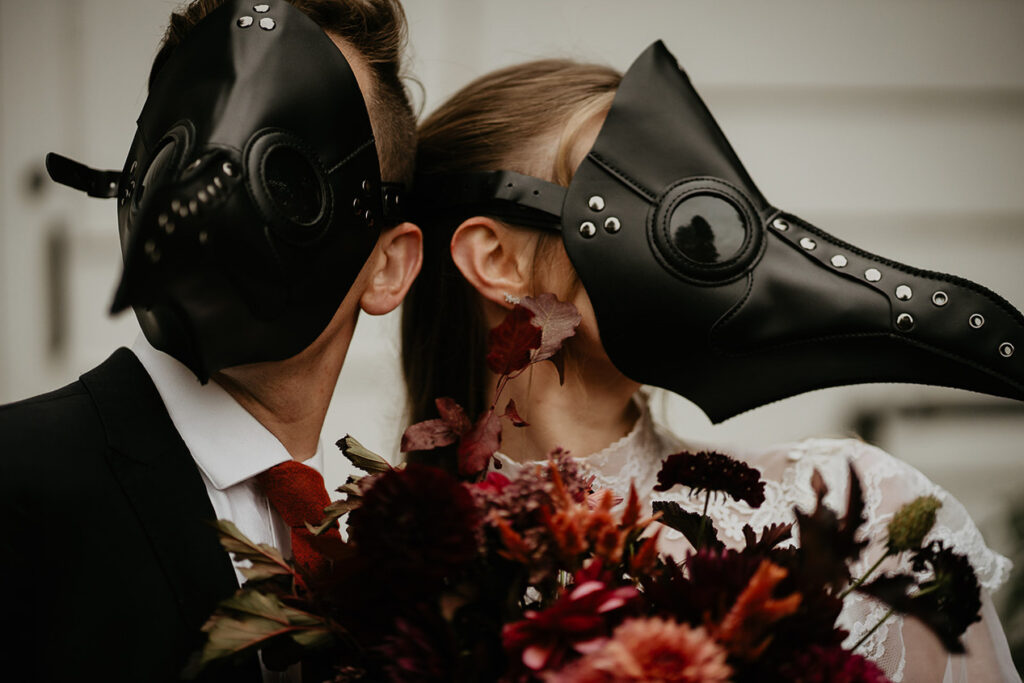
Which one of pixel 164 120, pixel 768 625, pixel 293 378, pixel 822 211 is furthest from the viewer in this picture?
pixel 822 211

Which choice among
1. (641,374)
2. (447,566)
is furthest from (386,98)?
(447,566)

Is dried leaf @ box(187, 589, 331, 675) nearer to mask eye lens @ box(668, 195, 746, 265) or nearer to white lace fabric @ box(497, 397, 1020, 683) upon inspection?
white lace fabric @ box(497, 397, 1020, 683)

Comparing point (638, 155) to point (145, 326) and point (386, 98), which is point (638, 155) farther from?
point (145, 326)

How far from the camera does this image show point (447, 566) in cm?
46

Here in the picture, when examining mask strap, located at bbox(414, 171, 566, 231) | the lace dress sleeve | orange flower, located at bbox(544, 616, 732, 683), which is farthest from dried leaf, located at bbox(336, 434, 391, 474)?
the lace dress sleeve

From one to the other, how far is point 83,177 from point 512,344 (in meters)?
0.55

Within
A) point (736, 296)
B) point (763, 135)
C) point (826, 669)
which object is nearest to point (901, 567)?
point (736, 296)

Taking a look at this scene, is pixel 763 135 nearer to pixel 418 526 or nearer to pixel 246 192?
pixel 246 192

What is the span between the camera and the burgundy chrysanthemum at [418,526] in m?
0.46

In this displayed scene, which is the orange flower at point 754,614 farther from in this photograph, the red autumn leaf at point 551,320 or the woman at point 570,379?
the woman at point 570,379

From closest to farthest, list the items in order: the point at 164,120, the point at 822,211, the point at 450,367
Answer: the point at 164,120, the point at 450,367, the point at 822,211

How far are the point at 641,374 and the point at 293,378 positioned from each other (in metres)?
0.34

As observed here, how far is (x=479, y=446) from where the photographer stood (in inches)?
23.0

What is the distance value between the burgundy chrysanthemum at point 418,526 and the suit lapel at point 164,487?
24 cm
